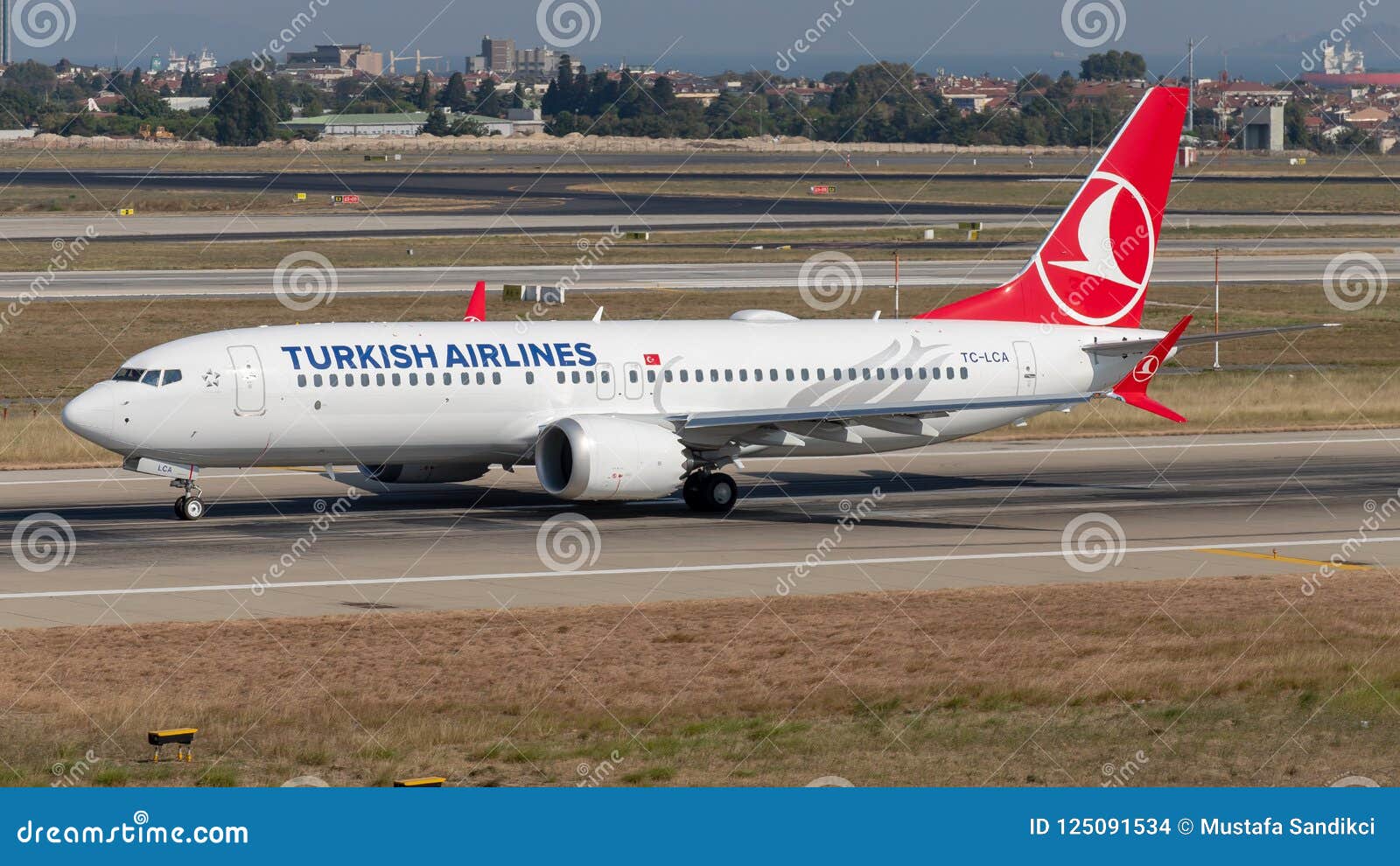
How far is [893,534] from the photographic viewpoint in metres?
38.8

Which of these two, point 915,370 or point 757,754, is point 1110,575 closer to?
point 915,370

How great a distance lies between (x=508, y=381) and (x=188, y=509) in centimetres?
741

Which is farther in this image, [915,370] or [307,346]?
[915,370]

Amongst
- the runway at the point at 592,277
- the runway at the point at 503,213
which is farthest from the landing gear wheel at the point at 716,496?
the runway at the point at 503,213

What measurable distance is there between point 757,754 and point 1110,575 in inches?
605

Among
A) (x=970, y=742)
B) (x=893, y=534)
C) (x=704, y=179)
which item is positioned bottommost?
(x=704, y=179)

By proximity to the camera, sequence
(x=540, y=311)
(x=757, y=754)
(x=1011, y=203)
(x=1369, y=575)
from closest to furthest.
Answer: (x=757, y=754) → (x=1369, y=575) → (x=540, y=311) → (x=1011, y=203)

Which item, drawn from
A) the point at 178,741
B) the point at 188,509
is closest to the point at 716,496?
the point at 188,509

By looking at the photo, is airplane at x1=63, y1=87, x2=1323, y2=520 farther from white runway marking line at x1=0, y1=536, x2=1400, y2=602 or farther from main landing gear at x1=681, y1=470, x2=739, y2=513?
white runway marking line at x1=0, y1=536, x2=1400, y2=602

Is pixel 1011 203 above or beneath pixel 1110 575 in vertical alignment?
beneath

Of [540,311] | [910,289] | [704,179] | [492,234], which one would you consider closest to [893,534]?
[540,311]

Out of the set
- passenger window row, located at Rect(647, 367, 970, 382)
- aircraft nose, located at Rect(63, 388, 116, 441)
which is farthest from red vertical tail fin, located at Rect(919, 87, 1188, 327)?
aircraft nose, located at Rect(63, 388, 116, 441)

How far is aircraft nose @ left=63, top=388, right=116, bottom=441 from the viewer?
124ft

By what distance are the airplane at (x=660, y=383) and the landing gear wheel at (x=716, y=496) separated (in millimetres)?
43
